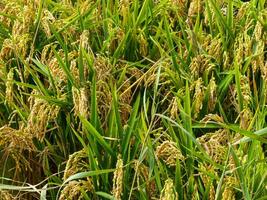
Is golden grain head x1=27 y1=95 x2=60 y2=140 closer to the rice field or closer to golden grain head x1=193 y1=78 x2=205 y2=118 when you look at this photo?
the rice field

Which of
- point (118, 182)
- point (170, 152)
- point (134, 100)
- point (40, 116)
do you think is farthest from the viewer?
point (134, 100)

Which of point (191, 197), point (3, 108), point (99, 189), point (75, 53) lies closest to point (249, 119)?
point (191, 197)

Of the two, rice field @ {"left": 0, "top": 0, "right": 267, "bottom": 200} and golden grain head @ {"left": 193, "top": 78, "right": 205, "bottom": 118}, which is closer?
rice field @ {"left": 0, "top": 0, "right": 267, "bottom": 200}

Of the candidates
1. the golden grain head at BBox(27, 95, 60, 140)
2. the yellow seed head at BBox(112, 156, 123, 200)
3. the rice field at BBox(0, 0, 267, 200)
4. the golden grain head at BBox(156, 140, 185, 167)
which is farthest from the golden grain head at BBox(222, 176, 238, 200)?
the golden grain head at BBox(27, 95, 60, 140)

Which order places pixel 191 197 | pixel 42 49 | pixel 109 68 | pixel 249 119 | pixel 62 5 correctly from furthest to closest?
1. pixel 62 5
2. pixel 42 49
3. pixel 109 68
4. pixel 249 119
5. pixel 191 197

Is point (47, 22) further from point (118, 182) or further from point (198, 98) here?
point (118, 182)

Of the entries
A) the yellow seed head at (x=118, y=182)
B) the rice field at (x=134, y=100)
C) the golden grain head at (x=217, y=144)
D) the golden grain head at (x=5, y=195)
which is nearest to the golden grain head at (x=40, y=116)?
the rice field at (x=134, y=100)

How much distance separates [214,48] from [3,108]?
2.28ft

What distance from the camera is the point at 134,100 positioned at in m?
2.16

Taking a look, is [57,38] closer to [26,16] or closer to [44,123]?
[26,16]

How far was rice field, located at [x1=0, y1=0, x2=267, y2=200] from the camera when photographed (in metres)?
1.75

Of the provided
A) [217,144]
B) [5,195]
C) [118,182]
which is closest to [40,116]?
[5,195]

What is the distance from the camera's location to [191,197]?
5.81ft

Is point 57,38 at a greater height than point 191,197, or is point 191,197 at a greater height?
point 57,38
